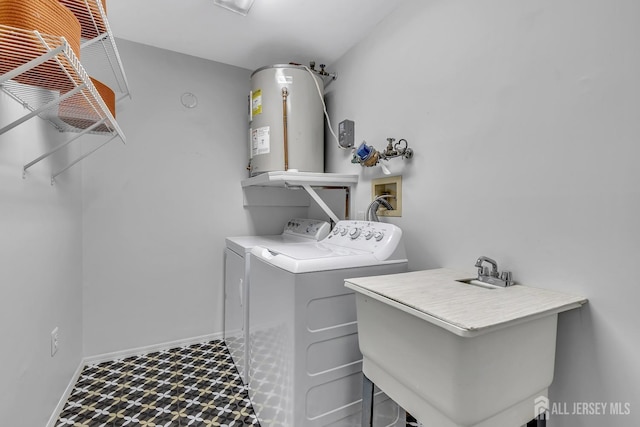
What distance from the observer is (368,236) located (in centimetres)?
158

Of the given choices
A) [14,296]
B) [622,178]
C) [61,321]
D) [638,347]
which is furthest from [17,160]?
[638,347]

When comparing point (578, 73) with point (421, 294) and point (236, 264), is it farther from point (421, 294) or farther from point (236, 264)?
point (236, 264)

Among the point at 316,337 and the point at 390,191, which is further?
the point at 390,191

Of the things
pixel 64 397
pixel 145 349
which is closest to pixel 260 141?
pixel 145 349

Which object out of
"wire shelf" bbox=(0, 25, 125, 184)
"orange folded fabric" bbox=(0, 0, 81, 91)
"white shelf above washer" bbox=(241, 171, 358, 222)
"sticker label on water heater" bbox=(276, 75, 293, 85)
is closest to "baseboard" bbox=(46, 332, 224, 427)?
"wire shelf" bbox=(0, 25, 125, 184)

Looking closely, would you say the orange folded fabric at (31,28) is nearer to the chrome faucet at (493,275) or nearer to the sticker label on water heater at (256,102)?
the sticker label on water heater at (256,102)

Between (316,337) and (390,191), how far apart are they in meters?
1.00

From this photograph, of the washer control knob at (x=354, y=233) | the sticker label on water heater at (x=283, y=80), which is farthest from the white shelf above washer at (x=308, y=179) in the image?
the sticker label on water heater at (x=283, y=80)

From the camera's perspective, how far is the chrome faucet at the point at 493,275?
3.67ft

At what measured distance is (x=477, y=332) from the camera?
2.23 ft

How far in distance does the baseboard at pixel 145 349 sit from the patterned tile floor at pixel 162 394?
4cm

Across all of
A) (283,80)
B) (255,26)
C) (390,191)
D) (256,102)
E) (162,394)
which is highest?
(255,26)

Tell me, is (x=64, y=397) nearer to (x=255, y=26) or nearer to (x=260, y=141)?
(x=260, y=141)

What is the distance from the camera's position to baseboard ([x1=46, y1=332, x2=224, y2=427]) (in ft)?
5.38
